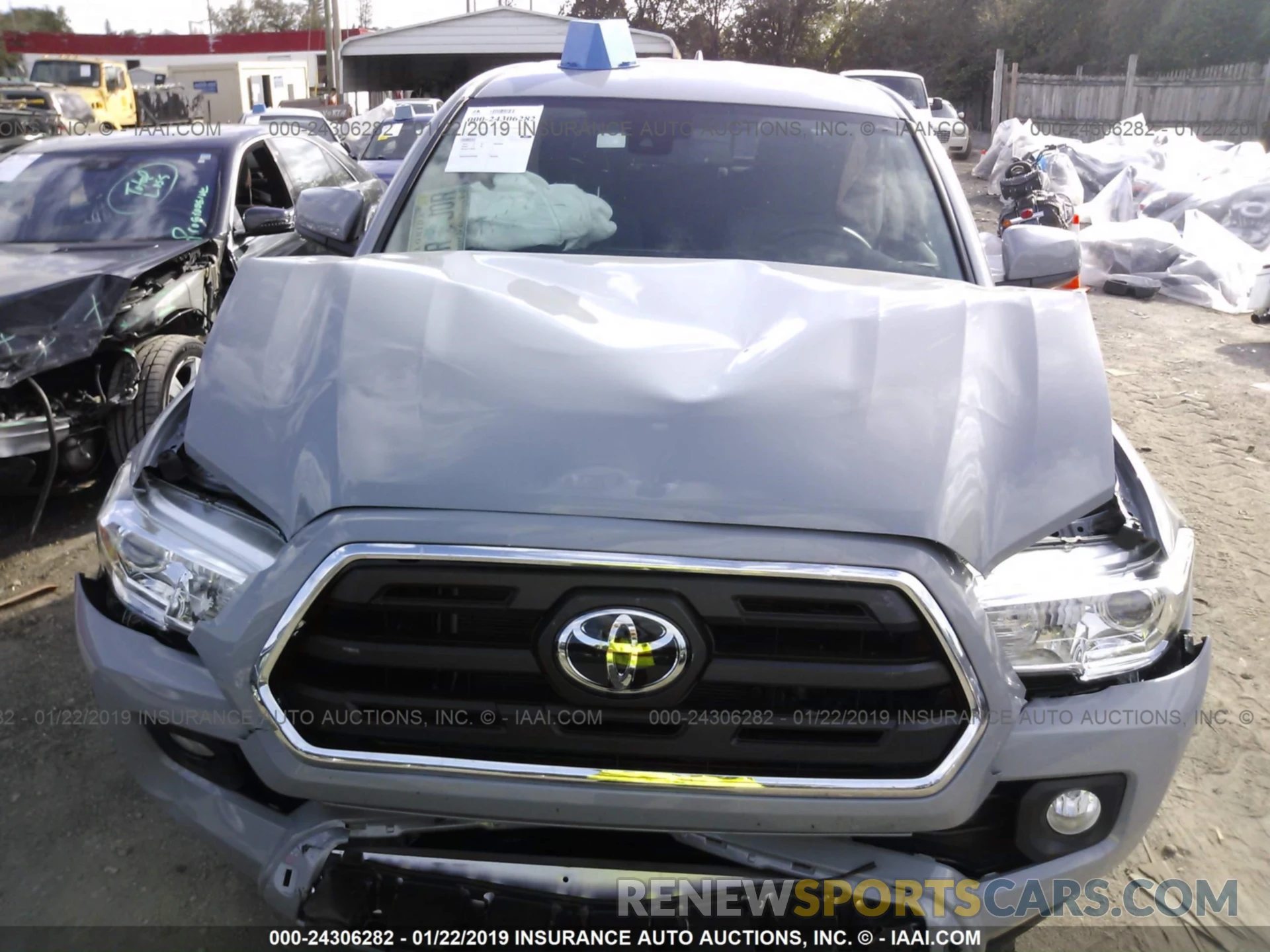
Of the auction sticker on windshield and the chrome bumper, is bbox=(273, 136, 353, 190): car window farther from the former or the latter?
the auction sticker on windshield

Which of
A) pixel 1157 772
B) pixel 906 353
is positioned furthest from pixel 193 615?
pixel 1157 772

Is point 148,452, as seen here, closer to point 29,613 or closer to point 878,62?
point 29,613

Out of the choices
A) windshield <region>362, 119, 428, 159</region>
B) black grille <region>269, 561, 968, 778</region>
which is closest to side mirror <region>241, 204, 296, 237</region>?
black grille <region>269, 561, 968, 778</region>

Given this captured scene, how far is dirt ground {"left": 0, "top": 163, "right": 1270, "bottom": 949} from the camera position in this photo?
7.95ft

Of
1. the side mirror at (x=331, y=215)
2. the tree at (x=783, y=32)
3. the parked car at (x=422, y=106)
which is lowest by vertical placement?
the parked car at (x=422, y=106)

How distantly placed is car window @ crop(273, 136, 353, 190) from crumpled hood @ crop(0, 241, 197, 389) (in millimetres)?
2043

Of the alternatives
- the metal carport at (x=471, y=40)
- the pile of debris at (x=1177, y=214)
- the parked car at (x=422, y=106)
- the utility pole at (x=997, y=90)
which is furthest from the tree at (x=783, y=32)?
the pile of debris at (x=1177, y=214)

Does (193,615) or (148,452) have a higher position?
(148,452)

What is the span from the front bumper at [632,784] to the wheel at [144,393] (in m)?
2.78

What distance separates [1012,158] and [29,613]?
15.0 m

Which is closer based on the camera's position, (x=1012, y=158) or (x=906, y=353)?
(x=906, y=353)

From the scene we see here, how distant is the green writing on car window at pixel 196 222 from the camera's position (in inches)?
203

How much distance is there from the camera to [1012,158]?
1525 centimetres

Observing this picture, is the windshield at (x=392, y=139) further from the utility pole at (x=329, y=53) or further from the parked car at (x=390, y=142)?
the utility pole at (x=329, y=53)
